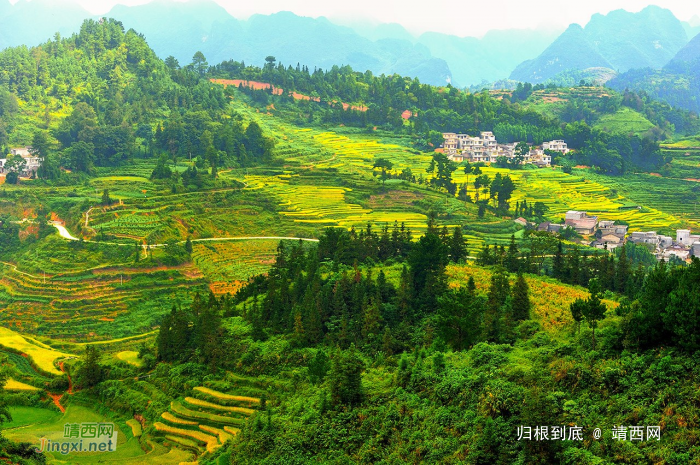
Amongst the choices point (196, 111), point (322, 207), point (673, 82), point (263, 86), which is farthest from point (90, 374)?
point (673, 82)

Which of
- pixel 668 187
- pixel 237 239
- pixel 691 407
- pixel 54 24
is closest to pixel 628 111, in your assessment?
pixel 668 187

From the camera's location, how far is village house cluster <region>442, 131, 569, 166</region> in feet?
153

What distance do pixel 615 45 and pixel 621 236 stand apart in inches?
4441

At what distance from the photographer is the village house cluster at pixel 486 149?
153 feet

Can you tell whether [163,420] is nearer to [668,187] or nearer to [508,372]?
[508,372]

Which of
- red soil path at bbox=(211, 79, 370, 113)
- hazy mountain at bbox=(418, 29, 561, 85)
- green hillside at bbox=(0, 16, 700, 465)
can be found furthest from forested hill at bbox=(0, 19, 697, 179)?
hazy mountain at bbox=(418, 29, 561, 85)

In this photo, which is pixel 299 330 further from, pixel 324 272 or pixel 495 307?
pixel 495 307

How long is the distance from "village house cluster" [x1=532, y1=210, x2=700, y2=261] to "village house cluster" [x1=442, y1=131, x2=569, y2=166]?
41.9 ft

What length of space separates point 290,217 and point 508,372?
80.5 feet

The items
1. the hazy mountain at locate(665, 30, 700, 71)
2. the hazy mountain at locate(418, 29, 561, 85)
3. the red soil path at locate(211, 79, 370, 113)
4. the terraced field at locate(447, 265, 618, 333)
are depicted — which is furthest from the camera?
the hazy mountain at locate(418, 29, 561, 85)

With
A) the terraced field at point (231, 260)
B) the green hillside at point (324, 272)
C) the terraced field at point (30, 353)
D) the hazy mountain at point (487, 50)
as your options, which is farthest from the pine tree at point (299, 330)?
the hazy mountain at point (487, 50)

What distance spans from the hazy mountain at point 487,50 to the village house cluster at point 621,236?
117763 mm

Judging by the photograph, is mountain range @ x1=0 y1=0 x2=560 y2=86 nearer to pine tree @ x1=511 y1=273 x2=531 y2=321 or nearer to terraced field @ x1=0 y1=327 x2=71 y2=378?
terraced field @ x1=0 y1=327 x2=71 y2=378

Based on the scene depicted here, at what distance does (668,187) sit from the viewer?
41312 mm
